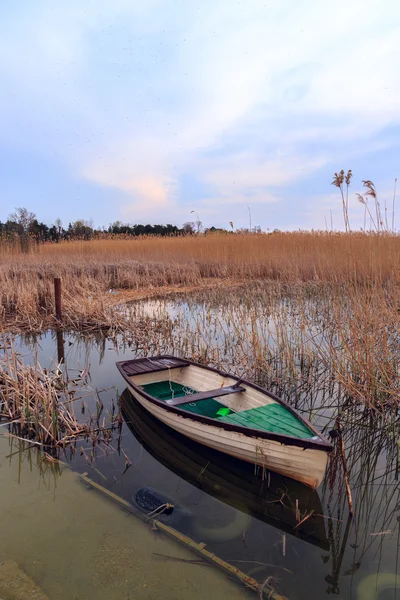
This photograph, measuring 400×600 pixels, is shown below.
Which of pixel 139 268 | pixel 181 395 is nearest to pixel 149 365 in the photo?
pixel 181 395

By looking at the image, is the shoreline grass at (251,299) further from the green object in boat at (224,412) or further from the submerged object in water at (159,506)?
the submerged object in water at (159,506)

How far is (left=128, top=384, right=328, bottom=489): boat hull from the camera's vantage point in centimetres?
271

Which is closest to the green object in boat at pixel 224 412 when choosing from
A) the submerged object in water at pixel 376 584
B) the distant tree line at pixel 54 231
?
the submerged object in water at pixel 376 584

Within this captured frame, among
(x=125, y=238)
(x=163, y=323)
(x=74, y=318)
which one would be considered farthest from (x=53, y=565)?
(x=125, y=238)

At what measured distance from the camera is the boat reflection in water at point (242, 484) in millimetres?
2635

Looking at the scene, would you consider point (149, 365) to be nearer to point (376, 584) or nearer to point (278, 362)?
point (278, 362)

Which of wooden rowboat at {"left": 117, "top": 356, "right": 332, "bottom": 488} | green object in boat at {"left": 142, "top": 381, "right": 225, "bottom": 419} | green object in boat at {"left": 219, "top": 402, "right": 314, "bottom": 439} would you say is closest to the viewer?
wooden rowboat at {"left": 117, "top": 356, "right": 332, "bottom": 488}

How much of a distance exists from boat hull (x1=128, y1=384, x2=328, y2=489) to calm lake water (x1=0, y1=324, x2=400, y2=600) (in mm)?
152

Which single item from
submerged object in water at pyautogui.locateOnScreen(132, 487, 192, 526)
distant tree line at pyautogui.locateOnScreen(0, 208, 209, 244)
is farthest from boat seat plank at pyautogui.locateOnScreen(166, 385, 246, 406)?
distant tree line at pyautogui.locateOnScreen(0, 208, 209, 244)

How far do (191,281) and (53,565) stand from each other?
10359 mm

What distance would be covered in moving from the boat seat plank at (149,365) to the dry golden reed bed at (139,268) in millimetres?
2848

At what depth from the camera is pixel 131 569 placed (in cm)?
223

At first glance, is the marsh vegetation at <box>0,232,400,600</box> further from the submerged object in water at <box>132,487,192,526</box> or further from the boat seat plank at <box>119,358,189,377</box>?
the boat seat plank at <box>119,358,189,377</box>

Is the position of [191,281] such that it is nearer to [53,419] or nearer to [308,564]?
[53,419]
